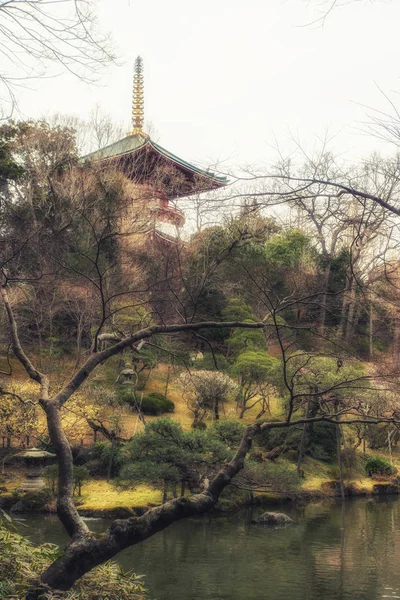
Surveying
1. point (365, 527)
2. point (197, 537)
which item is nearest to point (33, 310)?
point (197, 537)

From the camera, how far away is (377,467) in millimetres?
18359

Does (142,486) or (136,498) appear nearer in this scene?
(136,498)

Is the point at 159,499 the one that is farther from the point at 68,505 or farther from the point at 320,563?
the point at 68,505

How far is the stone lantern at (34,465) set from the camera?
14087 mm

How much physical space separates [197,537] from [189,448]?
186 cm

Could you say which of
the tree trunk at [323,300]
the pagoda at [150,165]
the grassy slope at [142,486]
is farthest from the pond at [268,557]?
the pagoda at [150,165]

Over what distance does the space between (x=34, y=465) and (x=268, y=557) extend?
595 cm

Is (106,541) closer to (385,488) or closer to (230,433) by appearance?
(230,433)

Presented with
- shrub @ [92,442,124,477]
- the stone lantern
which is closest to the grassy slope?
shrub @ [92,442,124,477]

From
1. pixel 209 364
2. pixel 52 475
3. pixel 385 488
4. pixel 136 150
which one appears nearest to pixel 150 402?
pixel 209 364

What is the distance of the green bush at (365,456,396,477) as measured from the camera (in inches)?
721

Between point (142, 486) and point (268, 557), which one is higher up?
point (142, 486)

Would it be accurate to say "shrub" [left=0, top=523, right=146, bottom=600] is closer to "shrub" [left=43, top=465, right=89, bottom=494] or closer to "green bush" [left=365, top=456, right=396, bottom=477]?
"shrub" [left=43, top=465, right=89, bottom=494]

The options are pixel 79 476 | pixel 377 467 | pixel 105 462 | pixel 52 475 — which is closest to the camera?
pixel 52 475
